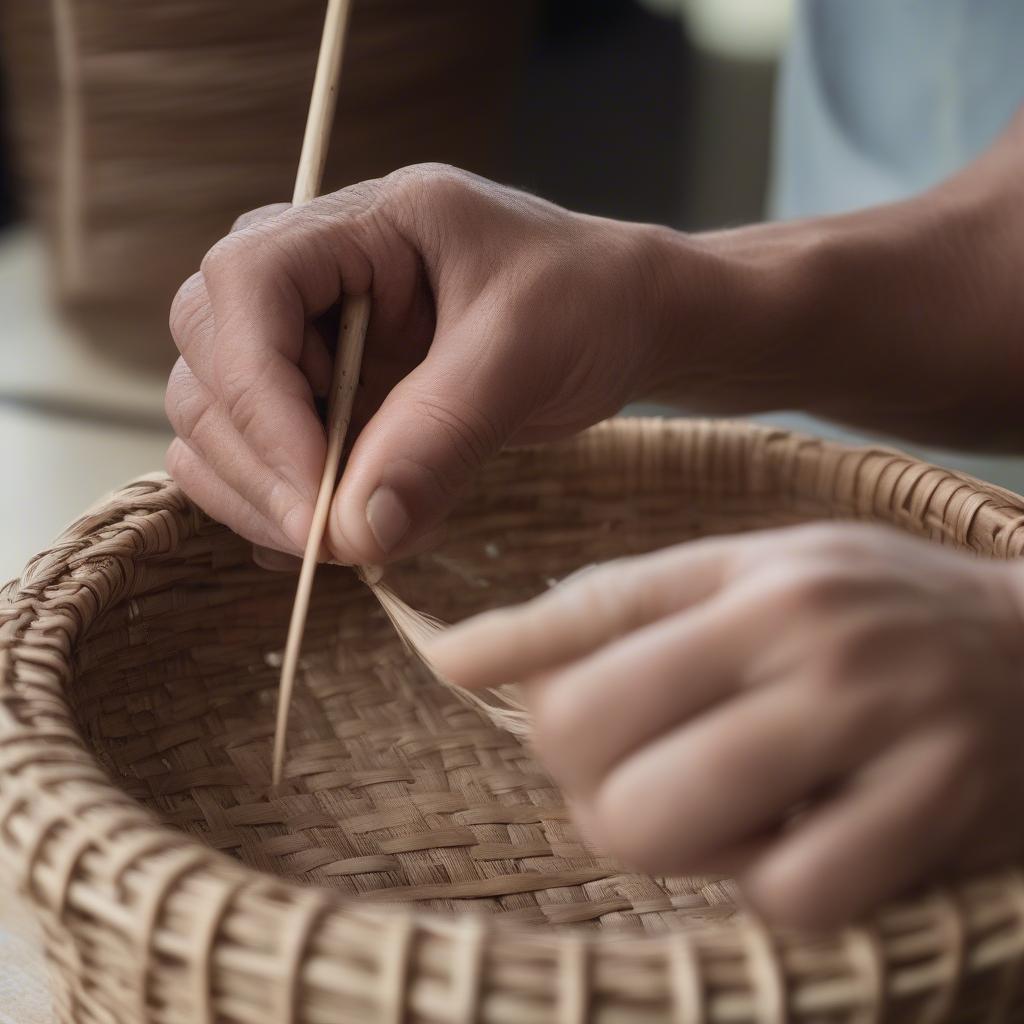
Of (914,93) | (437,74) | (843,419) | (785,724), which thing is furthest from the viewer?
(437,74)

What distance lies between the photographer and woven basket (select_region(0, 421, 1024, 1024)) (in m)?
0.33

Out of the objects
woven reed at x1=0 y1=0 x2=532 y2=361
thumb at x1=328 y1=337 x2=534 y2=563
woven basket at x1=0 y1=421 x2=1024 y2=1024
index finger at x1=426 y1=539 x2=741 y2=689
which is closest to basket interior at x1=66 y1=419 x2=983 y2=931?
woven basket at x1=0 y1=421 x2=1024 y2=1024

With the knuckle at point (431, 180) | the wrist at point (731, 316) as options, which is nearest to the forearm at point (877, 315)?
the wrist at point (731, 316)

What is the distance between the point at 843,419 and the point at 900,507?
19cm

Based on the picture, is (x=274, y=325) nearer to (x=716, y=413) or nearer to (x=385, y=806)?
(x=385, y=806)

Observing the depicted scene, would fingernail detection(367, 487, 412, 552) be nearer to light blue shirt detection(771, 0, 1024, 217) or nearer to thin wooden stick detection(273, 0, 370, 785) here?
thin wooden stick detection(273, 0, 370, 785)

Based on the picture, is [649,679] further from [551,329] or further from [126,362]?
[126,362]

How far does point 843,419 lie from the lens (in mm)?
838

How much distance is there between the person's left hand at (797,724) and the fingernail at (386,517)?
184mm

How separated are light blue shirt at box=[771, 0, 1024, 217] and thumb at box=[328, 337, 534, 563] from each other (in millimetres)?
608

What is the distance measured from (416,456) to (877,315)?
365 mm

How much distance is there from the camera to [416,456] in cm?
52

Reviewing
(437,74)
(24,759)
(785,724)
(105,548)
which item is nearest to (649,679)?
(785,724)

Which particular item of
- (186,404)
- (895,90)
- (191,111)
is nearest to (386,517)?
(186,404)
